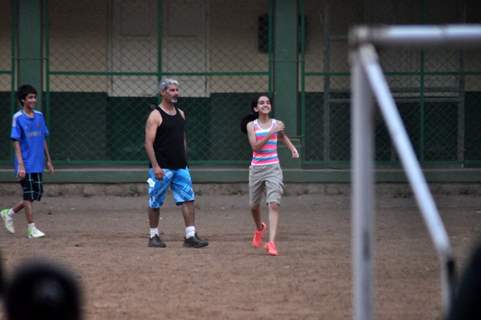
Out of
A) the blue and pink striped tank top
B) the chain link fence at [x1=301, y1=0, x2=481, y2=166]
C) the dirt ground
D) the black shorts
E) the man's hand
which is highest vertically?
the chain link fence at [x1=301, y1=0, x2=481, y2=166]

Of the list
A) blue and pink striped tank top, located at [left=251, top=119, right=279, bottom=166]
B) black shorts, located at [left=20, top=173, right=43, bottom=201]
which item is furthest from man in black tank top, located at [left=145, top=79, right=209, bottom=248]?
black shorts, located at [left=20, top=173, right=43, bottom=201]

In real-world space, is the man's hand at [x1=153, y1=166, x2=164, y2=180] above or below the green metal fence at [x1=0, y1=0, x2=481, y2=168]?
below

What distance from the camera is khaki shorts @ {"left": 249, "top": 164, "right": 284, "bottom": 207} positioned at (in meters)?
11.0

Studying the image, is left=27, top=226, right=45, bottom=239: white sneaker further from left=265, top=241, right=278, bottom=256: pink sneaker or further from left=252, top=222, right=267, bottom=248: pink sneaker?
left=265, top=241, right=278, bottom=256: pink sneaker

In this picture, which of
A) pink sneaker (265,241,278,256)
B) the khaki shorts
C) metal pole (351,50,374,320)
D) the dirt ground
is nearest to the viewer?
metal pole (351,50,374,320)

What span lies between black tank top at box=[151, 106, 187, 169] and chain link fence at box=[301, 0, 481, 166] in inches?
202

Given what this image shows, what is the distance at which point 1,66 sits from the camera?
53.7ft

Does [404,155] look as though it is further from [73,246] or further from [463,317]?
[73,246]

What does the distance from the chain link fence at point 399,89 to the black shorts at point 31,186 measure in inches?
212

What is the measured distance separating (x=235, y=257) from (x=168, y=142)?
5.29 ft

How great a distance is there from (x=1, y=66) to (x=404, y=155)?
13.6 m

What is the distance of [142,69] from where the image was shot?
16641 mm

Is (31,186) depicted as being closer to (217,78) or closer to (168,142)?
(168,142)

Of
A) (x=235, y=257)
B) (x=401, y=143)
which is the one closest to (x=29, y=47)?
(x=235, y=257)
